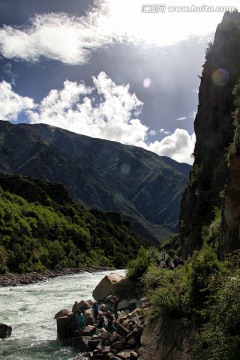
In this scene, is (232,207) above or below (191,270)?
above

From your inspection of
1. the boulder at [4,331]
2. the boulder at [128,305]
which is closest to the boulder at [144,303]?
the boulder at [128,305]

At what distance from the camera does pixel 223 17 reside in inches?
→ 2309

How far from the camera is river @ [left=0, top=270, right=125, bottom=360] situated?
21.9m

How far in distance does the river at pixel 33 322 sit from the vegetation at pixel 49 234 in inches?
1059

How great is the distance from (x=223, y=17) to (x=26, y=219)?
69.4 m

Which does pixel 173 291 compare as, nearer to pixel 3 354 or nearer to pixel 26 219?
pixel 3 354

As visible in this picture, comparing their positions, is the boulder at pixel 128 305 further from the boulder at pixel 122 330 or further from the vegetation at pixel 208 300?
the boulder at pixel 122 330

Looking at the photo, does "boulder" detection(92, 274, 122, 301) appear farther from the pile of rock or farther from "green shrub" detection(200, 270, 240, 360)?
"green shrub" detection(200, 270, 240, 360)

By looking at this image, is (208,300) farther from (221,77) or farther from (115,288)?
(221,77)

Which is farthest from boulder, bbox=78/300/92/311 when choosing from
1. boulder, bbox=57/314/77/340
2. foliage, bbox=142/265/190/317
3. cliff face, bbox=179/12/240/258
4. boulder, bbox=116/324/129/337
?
cliff face, bbox=179/12/240/258

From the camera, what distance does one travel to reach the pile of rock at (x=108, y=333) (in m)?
20.0

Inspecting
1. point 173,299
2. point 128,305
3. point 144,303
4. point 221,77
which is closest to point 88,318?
point 128,305

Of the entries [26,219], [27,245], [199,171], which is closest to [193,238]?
[199,171]

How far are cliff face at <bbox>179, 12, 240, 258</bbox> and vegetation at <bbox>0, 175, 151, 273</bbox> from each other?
3791 cm
